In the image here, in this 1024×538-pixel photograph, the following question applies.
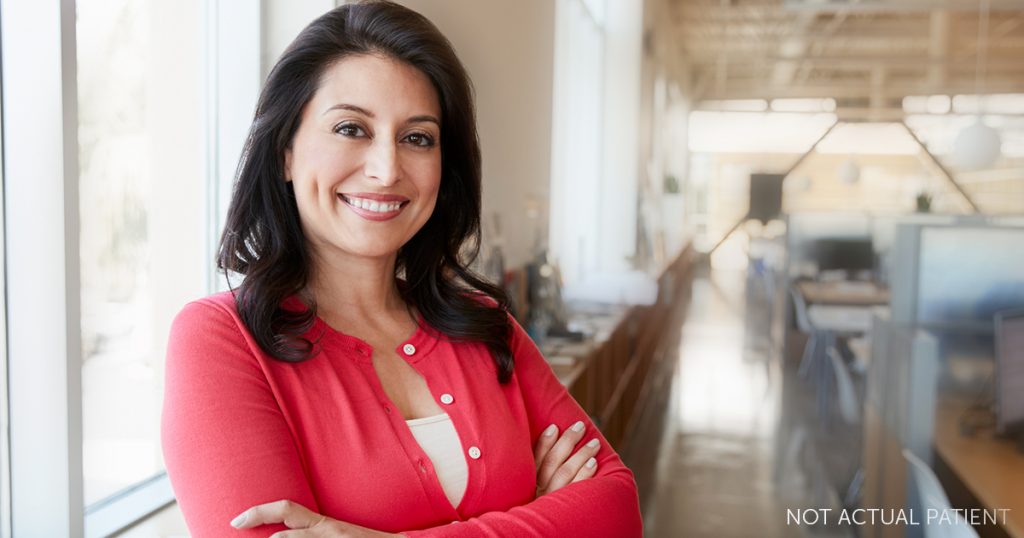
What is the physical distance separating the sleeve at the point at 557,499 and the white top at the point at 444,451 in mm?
53

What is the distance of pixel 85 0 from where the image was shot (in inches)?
56.1

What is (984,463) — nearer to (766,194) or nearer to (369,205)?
(766,194)

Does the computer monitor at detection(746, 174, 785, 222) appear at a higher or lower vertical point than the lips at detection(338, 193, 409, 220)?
higher

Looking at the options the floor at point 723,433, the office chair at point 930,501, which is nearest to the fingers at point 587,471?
the office chair at point 930,501

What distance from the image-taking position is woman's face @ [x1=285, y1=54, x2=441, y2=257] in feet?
3.56

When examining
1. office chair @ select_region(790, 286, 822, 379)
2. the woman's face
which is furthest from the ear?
office chair @ select_region(790, 286, 822, 379)

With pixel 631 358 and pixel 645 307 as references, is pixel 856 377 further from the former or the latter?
pixel 645 307

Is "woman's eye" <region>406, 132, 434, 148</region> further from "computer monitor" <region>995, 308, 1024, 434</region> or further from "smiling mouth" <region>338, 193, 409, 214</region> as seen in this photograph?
"computer monitor" <region>995, 308, 1024, 434</region>

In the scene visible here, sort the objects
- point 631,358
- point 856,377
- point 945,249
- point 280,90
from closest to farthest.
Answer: point 280,90 → point 945,249 → point 856,377 → point 631,358

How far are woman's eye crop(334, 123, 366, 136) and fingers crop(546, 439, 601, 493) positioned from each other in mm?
547

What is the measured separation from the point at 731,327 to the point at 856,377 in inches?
115

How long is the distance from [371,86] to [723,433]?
3593 mm

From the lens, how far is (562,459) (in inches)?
50.4

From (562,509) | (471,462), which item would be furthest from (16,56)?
(562,509)
